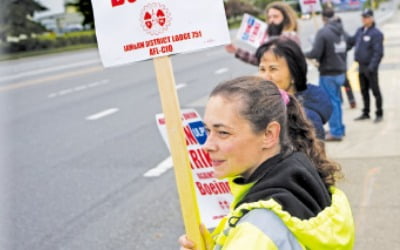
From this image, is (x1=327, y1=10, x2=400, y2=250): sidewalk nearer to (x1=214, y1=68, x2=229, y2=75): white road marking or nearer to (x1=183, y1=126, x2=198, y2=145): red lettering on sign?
(x1=183, y1=126, x2=198, y2=145): red lettering on sign

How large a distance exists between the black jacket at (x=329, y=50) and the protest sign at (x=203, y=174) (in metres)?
6.13

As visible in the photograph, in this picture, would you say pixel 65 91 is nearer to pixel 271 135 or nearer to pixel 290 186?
pixel 271 135

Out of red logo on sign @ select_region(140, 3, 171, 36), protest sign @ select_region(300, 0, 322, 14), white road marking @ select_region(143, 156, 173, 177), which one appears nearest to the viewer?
red logo on sign @ select_region(140, 3, 171, 36)

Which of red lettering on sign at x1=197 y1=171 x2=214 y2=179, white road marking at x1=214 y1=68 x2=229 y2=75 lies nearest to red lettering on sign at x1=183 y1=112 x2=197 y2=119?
red lettering on sign at x1=197 y1=171 x2=214 y2=179

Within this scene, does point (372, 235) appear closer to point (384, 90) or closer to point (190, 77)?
point (384, 90)

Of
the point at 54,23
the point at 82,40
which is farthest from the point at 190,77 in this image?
the point at 54,23

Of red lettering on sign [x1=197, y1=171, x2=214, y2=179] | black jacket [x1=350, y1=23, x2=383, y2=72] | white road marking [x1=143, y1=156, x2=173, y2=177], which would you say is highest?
red lettering on sign [x1=197, y1=171, x2=214, y2=179]

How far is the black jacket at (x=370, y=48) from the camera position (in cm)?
1001

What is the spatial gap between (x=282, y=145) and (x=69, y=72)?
23485 mm

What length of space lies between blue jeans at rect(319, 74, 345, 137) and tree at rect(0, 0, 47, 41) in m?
39.6

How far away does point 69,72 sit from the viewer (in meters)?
25.1

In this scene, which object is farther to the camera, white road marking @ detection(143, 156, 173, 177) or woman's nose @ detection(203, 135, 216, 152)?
white road marking @ detection(143, 156, 173, 177)

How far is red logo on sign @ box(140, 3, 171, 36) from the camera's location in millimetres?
2635

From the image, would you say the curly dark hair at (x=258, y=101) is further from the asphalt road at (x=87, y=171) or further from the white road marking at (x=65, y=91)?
the white road marking at (x=65, y=91)
